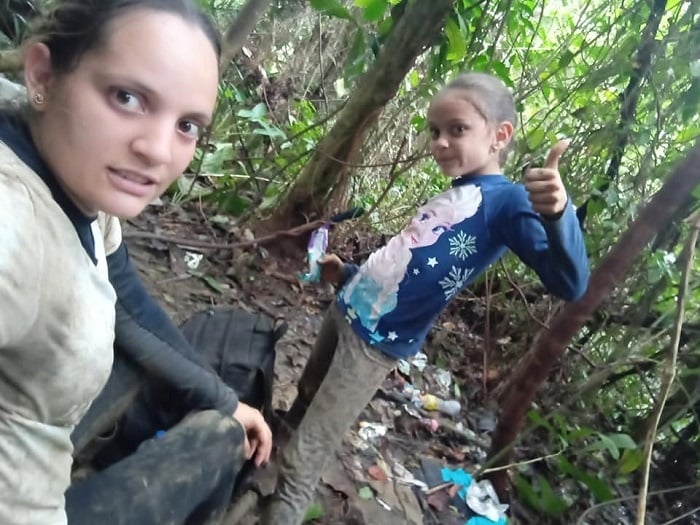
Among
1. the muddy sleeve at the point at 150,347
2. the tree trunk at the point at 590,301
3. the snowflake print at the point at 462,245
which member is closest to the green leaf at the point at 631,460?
the tree trunk at the point at 590,301

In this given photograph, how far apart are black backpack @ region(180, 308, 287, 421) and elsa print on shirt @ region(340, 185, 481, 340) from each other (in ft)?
0.97

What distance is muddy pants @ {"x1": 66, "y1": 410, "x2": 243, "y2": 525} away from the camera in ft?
3.63

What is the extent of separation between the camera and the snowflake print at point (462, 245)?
1.83 meters

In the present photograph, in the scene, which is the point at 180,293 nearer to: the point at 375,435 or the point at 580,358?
the point at 375,435

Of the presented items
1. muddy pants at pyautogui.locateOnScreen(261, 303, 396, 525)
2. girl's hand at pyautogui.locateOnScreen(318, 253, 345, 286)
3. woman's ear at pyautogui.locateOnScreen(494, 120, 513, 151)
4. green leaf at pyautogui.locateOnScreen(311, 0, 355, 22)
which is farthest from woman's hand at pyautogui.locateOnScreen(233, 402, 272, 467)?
green leaf at pyautogui.locateOnScreen(311, 0, 355, 22)

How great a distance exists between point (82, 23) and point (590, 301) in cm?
167

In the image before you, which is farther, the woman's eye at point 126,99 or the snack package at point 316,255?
the snack package at point 316,255

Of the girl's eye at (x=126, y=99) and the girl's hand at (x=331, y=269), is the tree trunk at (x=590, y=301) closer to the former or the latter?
the girl's hand at (x=331, y=269)

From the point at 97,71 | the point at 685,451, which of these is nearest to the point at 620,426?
the point at 685,451

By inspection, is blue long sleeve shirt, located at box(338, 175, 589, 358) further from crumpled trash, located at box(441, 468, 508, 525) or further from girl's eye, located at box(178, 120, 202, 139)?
girl's eye, located at box(178, 120, 202, 139)

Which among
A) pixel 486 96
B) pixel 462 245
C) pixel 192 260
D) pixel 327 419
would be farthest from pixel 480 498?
pixel 192 260

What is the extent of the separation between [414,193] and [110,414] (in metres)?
2.90

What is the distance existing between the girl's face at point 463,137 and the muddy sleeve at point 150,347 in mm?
887

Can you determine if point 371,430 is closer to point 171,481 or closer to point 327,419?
point 327,419
